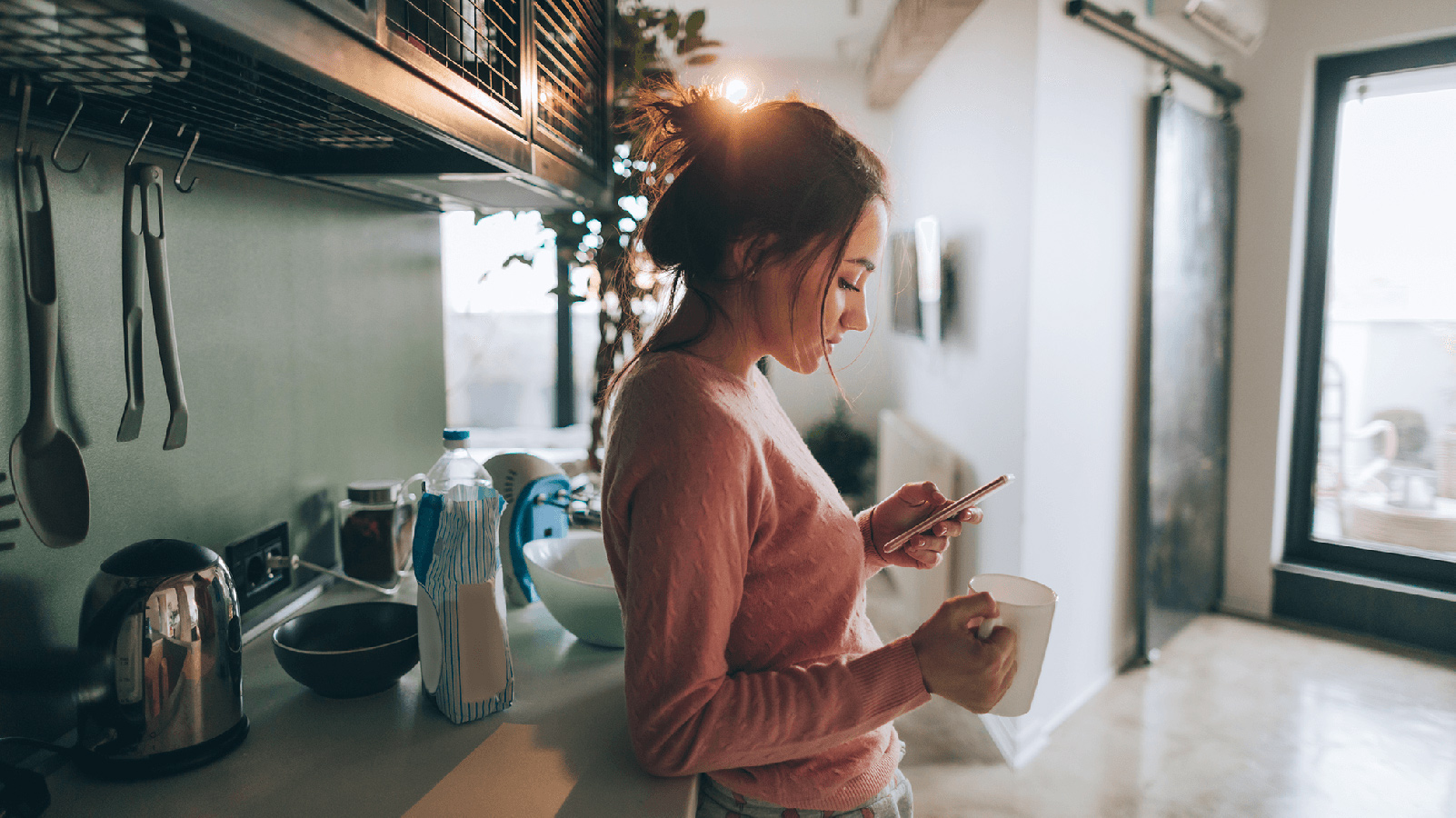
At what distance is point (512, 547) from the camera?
3.88 ft

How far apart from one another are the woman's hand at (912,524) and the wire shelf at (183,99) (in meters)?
0.67

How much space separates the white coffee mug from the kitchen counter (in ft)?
1.09

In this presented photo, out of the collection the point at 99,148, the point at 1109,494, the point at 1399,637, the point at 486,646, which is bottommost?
the point at 1399,637

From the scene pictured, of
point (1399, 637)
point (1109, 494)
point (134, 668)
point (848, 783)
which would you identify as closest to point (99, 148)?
point (134, 668)

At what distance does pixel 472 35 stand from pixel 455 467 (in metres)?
0.64

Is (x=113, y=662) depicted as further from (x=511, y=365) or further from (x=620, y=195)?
(x=511, y=365)

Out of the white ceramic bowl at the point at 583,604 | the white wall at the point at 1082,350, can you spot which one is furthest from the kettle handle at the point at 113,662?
the white wall at the point at 1082,350

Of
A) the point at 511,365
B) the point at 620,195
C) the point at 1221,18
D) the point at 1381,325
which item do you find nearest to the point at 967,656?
the point at 620,195

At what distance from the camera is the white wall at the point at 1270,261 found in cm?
282

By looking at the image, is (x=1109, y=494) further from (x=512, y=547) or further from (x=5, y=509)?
(x=5, y=509)

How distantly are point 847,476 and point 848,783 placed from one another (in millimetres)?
3316

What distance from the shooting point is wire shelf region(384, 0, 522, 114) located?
0.71 metres

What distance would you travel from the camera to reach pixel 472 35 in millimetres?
867

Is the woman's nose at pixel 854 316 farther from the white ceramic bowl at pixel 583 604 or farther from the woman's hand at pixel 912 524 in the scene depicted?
the white ceramic bowl at pixel 583 604
